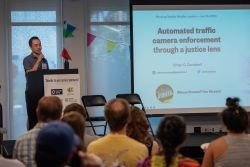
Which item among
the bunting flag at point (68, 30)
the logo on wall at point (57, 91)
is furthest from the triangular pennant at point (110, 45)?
the logo on wall at point (57, 91)

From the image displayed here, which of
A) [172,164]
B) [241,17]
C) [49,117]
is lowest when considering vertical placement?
[172,164]

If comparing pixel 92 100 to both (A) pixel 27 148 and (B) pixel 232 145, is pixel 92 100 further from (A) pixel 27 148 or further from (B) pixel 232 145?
(B) pixel 232 145

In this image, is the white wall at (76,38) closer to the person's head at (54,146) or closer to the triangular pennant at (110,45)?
the triangular pennant at (110,45)

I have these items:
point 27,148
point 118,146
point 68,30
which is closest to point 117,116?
point 118,146

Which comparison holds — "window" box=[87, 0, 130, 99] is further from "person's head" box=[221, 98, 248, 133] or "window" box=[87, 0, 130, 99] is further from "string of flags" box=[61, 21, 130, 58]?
"person's head" box=[221, 98, 248, 133]

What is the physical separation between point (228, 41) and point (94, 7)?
2.32 metres

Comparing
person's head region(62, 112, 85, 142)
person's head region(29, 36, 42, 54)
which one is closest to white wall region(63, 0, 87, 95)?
person's head region(29, 36, 42, 54)

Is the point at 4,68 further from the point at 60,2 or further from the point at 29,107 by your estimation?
the point at 29,107

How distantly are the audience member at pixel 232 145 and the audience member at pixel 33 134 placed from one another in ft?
3.24

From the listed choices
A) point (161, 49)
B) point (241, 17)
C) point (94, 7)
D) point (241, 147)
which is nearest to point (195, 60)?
point (161, 49)

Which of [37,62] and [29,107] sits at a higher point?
[37,62]

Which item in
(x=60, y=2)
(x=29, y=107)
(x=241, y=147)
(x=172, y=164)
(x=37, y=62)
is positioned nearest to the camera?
(x=172, y=164)

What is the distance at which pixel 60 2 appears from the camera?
7.59m

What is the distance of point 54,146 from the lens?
1.59m
